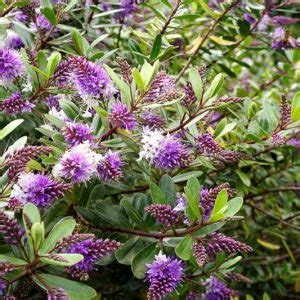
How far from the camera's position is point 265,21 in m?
2.23

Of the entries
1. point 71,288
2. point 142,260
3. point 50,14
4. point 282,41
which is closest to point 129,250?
point 142,260

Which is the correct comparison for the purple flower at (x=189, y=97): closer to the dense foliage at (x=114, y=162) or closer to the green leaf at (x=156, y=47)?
the dense foliage at (x=114, y=162)

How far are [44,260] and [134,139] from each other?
0.43 metres

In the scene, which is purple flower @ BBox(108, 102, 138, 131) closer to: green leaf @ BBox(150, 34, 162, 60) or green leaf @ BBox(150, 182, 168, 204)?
green leaf @ BBox(150, 182, 168, 204)

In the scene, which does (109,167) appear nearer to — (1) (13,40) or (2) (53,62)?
(2) (53,62)

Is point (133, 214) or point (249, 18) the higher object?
point (249, 18)

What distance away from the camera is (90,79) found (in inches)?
47.5

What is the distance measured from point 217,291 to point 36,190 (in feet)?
2.61

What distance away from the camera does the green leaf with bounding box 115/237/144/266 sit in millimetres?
1330

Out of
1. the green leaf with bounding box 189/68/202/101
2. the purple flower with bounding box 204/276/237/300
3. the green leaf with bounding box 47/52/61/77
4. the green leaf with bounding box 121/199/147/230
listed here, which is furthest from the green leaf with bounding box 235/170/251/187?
the green leaf with bounding box 47/52/61/77

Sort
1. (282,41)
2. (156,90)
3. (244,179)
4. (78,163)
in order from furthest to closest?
(282,41)
(244,179)
(156,90)
(78,163)

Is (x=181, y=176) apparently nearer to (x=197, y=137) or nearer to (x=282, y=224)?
(x=197, y=137)

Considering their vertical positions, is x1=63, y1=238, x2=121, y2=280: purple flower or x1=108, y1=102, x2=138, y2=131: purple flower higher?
x1=108, y1=102, x2=138, y2=131: purple flower

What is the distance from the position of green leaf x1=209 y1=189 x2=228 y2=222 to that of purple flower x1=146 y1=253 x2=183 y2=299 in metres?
0.17
